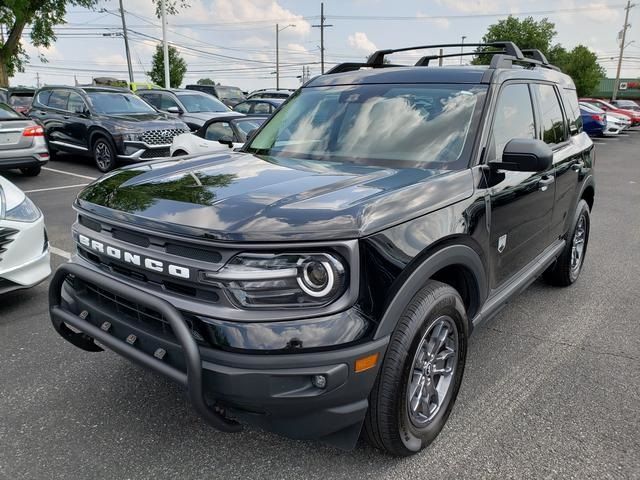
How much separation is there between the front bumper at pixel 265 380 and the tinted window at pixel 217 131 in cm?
719

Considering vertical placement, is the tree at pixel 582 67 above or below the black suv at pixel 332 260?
above

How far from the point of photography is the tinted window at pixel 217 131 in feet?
29.9

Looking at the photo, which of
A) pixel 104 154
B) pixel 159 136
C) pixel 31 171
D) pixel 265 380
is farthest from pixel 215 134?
pixel 265 380

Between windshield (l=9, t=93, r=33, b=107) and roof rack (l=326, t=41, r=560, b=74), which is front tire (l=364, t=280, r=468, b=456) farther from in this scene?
windshield (l=9, t=93, r=33, b=107)

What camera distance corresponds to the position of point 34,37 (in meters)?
25.0

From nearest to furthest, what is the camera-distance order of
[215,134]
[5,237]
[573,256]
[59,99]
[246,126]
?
[5,237] < [573,256] < [246,126] < [215,134] < [59,99]

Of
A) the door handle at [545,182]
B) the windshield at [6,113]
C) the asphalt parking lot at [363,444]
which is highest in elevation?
the windshield at [6,113]

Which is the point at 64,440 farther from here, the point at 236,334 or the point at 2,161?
the point at 2,161

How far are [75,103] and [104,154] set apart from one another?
5.17ft

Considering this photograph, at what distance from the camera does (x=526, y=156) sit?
8.89ft

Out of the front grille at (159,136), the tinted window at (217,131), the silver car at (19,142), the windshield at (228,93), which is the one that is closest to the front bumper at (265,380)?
the tinted window at (217,131)

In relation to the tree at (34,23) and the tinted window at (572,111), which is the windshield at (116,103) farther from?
the tree at (34,23)

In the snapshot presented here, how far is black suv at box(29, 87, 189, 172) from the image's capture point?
1039 cm

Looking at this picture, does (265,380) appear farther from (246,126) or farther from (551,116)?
(246,126)
